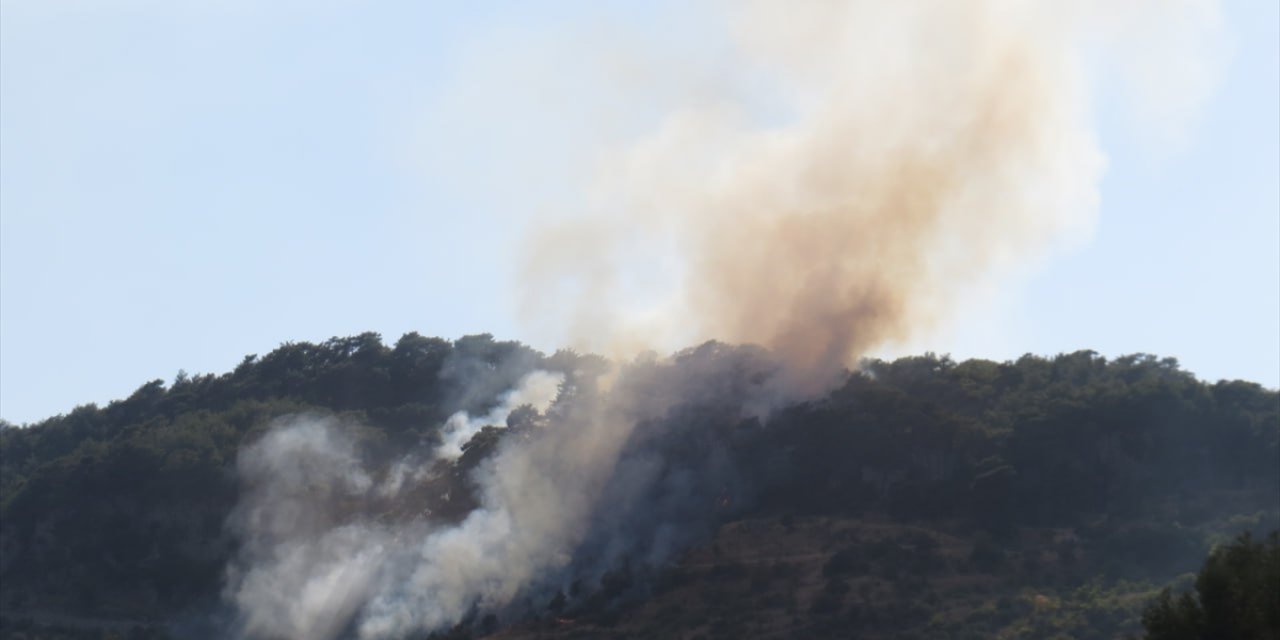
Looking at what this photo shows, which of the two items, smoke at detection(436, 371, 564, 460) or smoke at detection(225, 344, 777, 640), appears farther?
smoke at detection(436, 371, 564, 460)

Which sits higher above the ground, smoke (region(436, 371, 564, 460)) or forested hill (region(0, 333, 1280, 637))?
smoke (region(436, 371, 564, 460))

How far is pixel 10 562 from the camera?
4658 inches

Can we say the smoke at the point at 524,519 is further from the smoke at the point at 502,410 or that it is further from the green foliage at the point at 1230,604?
the green foliage at the point at 1230,604

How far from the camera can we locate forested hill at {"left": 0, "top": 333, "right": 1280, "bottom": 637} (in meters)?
88.6

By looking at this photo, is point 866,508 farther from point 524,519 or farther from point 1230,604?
point 1230,604

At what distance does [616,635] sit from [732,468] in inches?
554

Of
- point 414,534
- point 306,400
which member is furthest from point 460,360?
point 414,534

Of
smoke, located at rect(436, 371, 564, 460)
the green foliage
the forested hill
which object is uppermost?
smoke, located at rect(436, 371, 564, 460)

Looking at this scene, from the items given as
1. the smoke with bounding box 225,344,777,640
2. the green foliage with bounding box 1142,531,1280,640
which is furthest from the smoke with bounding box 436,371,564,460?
the green foliage with bounding box 1142,531,1280,640

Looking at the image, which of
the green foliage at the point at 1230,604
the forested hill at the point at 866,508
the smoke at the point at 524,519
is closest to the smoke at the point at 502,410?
Result: the forested hill at the point at 866,508

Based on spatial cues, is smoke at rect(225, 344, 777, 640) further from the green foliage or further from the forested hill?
the green foliage

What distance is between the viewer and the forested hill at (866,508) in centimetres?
8862

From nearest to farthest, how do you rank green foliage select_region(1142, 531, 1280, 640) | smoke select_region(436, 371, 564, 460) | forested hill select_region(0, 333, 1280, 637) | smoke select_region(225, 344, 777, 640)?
green foliage select_region(1142, 531, 1280, 640) → forested hill select_region(0, 333, 1280, 637) → smoke select_region(225, 344, 777, 640) → smoke select_region(436, 371, 564, 460)

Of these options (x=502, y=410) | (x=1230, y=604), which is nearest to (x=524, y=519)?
(x=502, y=410)
